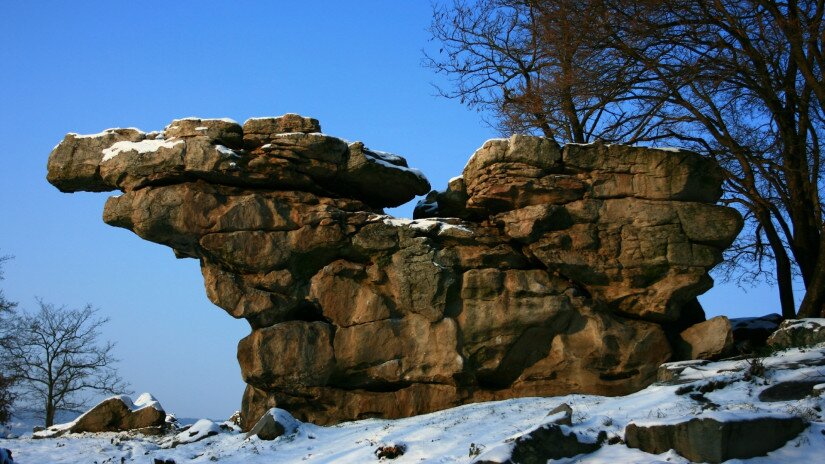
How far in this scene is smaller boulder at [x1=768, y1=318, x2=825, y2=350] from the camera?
48.1ft

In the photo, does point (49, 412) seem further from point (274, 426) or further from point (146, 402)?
point (274, 426)

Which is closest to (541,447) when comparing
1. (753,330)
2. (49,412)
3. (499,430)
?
(499,430)

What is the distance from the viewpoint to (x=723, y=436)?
950 cm

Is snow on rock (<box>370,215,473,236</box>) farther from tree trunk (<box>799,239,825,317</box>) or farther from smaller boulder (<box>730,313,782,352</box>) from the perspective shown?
tree trunk (<box>799,239,825,317</box>)

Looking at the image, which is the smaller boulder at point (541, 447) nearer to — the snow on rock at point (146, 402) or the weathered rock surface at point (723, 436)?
the weathered rock surface at point (723, 436)

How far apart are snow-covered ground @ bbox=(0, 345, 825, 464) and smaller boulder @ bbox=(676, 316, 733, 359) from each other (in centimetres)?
149

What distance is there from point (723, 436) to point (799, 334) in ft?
21.7

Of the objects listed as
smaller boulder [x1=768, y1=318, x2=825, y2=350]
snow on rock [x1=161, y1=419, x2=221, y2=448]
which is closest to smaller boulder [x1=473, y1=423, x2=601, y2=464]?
smaller boulder [x1=768, y1=318, x2=825, y2=350]

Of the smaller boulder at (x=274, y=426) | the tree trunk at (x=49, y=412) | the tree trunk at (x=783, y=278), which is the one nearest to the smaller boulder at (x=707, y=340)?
the tree trunk at (x=783, y=278)

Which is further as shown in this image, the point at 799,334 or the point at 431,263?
the point at 431,263

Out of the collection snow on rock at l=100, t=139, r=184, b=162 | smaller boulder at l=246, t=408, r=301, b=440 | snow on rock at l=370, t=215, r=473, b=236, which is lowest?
smaller boulder at l=246, t=408, r=301, b=440

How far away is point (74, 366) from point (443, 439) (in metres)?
20.3

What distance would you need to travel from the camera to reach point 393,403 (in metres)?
16.4

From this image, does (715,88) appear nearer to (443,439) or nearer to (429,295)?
(429,295)
